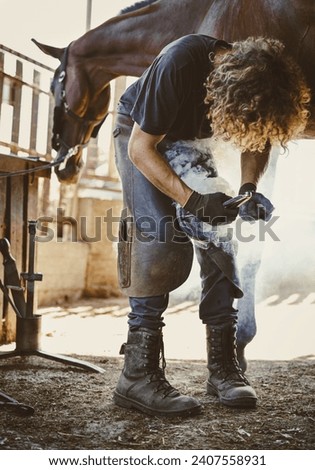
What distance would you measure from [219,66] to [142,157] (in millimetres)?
313

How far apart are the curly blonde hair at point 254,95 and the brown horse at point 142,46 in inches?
21.8

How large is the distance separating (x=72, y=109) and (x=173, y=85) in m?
1.71

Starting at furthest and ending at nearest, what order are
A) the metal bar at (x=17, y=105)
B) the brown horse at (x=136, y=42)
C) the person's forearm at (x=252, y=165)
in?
the metal bar at (x=17, y=105) → the brown horse at (x=136, y=42) → the person's forearm at (x=252, y=165)

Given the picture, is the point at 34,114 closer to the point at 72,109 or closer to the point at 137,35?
the point at 72,109

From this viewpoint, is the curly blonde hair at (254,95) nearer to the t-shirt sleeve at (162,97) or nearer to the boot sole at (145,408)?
the t-shirt sleeve at (162,97)

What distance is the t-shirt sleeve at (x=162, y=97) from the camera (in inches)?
59.3

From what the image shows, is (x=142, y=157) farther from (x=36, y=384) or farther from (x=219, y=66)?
(x=36, y=384)

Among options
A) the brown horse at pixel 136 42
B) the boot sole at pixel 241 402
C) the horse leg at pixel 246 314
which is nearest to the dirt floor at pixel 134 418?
the boot sole at pixel 241 402

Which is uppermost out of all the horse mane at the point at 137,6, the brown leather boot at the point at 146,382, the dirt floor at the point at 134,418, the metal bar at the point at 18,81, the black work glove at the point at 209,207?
the horse mane at the point at 137,6

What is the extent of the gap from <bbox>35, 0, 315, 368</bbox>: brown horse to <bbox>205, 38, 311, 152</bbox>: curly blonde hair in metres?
0.55

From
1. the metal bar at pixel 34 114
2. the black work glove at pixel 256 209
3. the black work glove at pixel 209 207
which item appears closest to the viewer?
the black work glove at pixel 209 207

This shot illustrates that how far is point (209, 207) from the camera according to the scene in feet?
4.93
